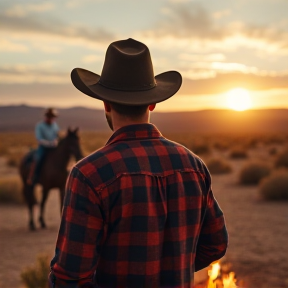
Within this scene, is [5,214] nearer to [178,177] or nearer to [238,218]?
[238,218]

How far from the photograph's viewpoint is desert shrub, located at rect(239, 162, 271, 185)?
20.4 metres

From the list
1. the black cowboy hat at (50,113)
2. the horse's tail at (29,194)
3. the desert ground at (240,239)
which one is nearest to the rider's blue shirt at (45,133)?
the black cowboy hat at (50,113)

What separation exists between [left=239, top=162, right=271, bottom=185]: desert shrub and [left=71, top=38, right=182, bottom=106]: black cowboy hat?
18.3m

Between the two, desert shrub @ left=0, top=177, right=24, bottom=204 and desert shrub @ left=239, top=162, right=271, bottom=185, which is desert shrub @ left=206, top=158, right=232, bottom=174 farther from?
desert shrub @ left=0, top=177, right=24, bottom=204

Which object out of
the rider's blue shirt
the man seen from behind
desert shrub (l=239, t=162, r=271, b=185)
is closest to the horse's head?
the rider's blue shirt

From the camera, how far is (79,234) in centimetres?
218

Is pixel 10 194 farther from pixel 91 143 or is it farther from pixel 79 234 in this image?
pixel 91 143

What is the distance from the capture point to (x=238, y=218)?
13602 millimetres

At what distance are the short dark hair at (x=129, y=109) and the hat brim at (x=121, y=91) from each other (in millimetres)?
42

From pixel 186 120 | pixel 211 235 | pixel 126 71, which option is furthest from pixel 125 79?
pixel 186 120

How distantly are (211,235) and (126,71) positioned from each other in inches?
36.4

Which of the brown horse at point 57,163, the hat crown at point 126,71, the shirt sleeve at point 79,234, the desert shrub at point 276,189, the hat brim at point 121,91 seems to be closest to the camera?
the shirt sleeve at point 79,234

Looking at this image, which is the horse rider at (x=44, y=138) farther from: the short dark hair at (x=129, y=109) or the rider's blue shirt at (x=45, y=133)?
the short dark hair at (x=129, y=109)

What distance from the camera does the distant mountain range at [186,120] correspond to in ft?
464
